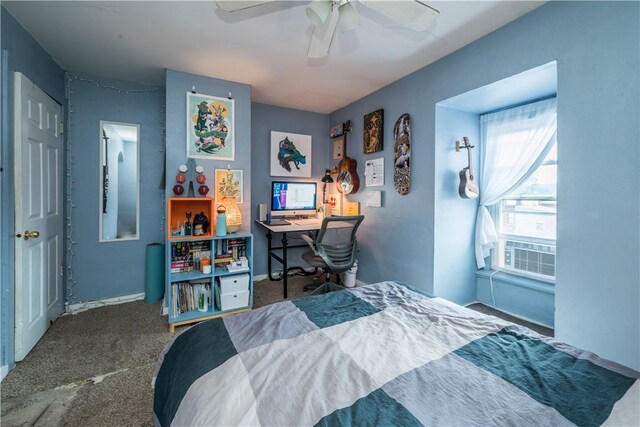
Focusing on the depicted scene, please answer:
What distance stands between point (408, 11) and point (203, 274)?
8.48ft

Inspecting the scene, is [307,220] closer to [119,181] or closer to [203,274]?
[203,274]

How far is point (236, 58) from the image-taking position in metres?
2.47

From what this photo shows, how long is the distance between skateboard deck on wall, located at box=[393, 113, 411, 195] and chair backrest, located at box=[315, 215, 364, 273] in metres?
0.57

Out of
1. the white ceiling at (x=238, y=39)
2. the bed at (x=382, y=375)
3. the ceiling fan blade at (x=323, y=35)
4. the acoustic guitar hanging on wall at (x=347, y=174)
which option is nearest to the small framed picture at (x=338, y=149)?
the acoustic guitar hanging on wall at (x=347, y=174)

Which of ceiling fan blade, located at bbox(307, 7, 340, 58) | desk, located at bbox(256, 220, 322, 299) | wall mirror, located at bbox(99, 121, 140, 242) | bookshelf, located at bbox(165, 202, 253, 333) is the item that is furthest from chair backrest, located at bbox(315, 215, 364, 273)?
wall mirror, located at bbox(99, 121, 140, 242)

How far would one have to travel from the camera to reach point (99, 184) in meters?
2.91

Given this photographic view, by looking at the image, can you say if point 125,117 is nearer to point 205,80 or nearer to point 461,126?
point 205,80

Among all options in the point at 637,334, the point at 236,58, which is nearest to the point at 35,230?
the point at 236,58

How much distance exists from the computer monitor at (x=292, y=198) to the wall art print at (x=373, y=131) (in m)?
0.98

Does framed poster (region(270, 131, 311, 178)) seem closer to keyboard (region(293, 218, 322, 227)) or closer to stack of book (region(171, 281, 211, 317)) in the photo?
keyboard (region(293, 218, 322, 227))

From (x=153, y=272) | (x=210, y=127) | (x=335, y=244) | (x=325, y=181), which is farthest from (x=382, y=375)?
(x=325, y=181)

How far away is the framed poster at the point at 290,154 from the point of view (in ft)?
12.5

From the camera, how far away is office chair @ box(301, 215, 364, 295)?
2789 mm

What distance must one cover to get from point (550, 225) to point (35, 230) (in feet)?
14.4
